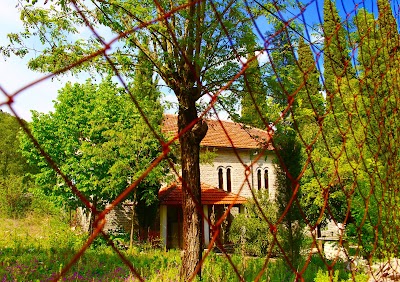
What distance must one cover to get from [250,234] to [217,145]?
583cm

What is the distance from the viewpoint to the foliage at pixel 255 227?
36.8 feet

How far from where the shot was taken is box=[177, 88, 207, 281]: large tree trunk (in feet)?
19.0

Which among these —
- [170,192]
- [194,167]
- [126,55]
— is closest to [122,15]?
[126,55]

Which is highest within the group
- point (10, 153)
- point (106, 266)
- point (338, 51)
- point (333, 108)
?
point (10, 153)

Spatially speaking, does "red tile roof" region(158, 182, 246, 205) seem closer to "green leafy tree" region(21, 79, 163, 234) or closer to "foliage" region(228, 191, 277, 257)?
"green leafy tree" region(21, 79, 163, 234)

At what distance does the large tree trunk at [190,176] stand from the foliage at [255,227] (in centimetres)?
512

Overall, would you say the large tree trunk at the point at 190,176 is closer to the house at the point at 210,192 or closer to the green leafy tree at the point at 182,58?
the green leafy tree at the point at 182,58

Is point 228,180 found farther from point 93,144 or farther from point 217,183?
point 93,144

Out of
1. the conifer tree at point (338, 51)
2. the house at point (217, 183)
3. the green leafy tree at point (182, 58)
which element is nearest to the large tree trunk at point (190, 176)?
the green leafy tree at point (182, 58)

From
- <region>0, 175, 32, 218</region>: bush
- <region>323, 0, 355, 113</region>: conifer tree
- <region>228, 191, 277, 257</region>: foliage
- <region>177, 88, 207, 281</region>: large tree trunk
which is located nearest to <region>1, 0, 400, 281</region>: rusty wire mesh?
<region>323, 0, 355, 113</region>: conifer tree

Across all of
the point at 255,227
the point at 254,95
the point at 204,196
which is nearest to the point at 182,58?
the point at 254,95

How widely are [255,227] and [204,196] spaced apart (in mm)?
4394

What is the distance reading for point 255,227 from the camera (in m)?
11.9

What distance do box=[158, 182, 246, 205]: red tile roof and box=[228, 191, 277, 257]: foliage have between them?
2948mm
